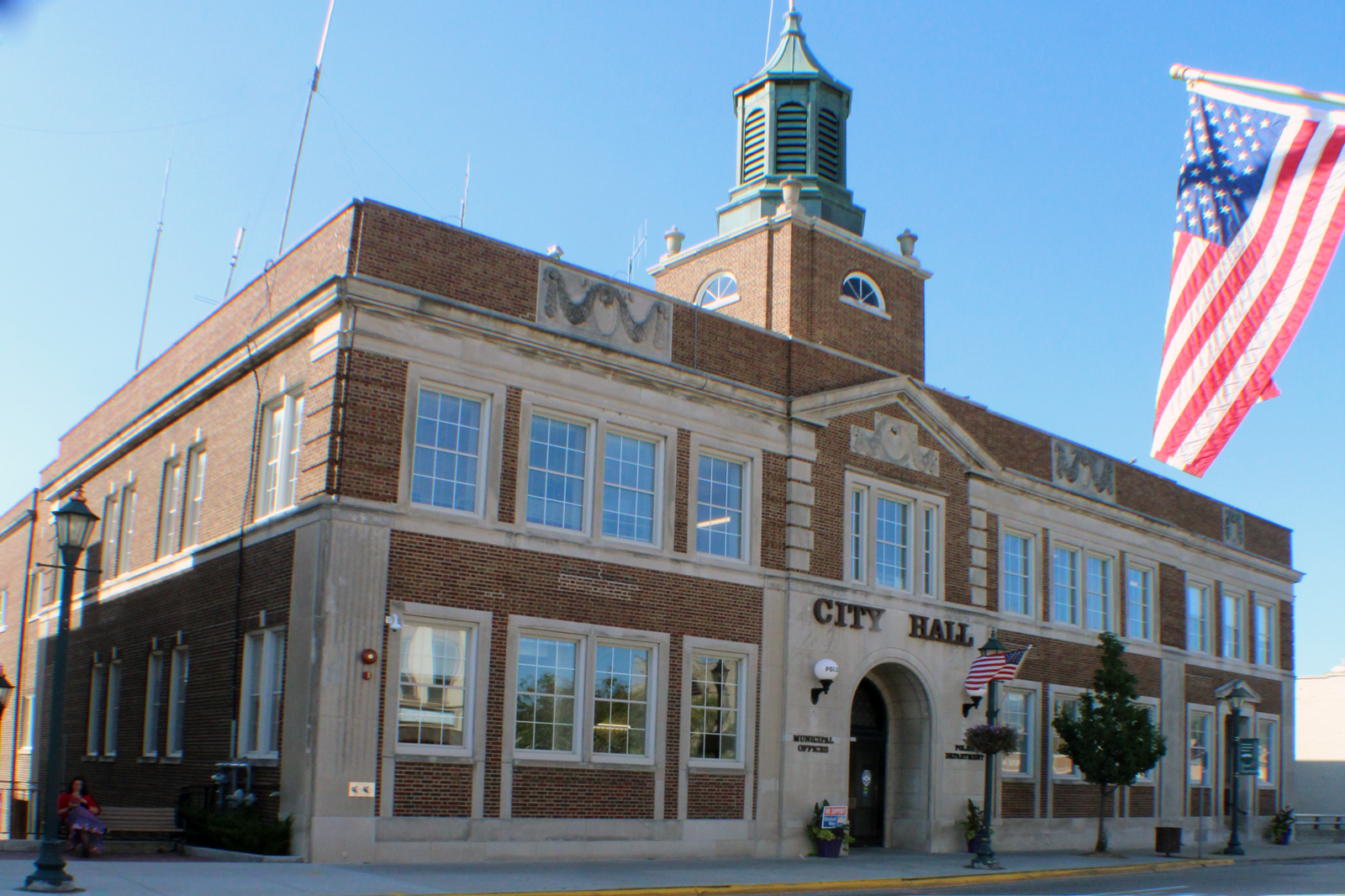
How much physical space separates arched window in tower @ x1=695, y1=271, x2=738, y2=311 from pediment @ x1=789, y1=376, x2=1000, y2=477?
3.79 meters

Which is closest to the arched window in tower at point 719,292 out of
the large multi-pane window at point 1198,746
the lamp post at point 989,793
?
the lamp post at point 989,793

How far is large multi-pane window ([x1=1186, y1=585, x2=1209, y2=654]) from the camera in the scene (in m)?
36.1

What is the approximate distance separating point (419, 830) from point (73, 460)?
1904 cm

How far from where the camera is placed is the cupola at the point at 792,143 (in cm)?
2942

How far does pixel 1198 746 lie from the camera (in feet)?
117

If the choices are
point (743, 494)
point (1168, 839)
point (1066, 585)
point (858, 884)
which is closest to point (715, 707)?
point (743, 494)

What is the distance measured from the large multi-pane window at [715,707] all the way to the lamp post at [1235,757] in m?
14.1

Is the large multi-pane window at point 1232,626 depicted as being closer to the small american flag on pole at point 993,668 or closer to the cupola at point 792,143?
the small american flag on pole at point 993,668

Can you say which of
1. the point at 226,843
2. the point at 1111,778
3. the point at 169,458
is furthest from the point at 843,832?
the point at 169,458

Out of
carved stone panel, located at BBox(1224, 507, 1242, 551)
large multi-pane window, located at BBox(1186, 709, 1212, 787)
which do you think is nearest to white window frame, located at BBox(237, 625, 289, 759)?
large multi-pane window, located at BBox(1186, 709, 1212, 787)

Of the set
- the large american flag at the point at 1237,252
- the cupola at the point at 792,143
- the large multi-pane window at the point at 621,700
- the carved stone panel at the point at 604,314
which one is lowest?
the large multi-pane window at the point at 621,700

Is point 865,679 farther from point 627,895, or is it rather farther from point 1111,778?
point 627,895

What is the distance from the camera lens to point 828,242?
2781 centimetres

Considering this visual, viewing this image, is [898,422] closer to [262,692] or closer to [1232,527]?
[262,692]
